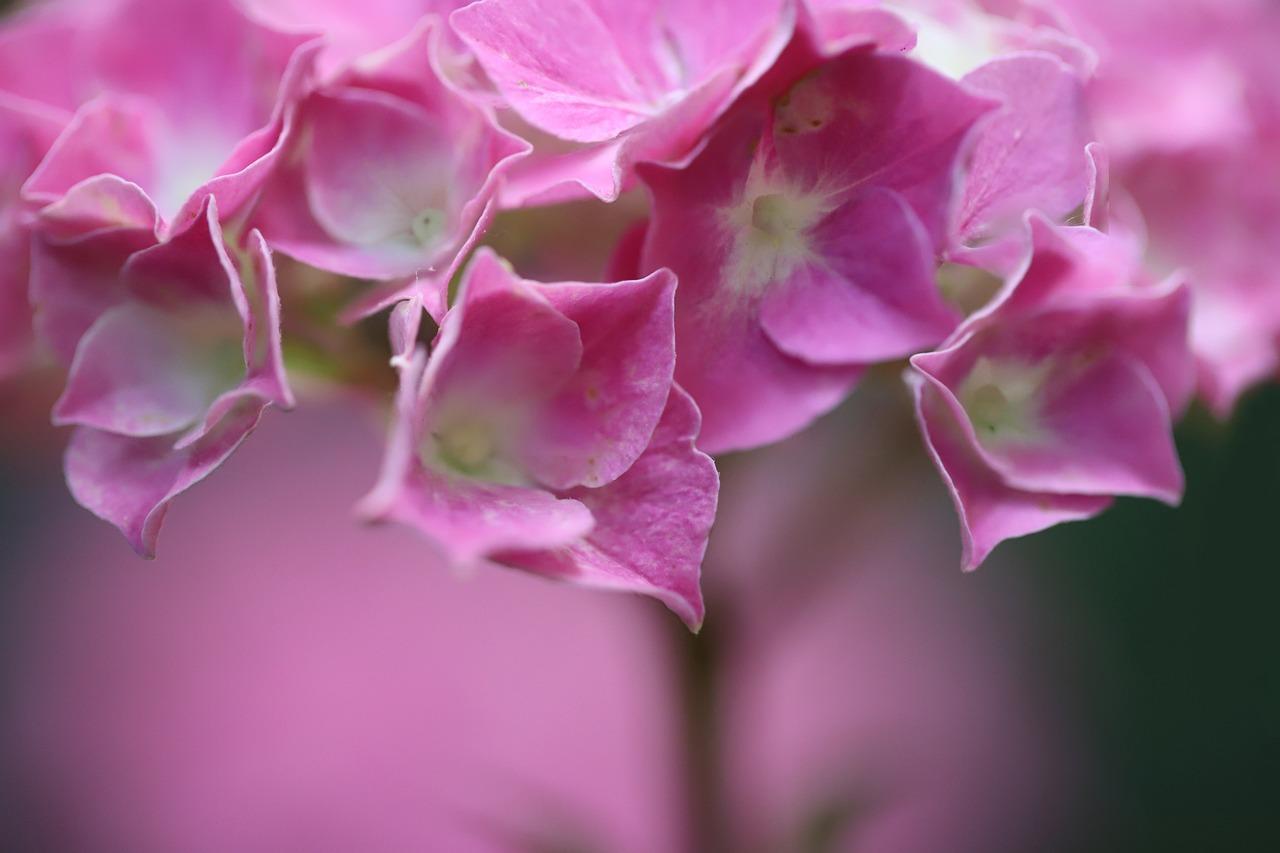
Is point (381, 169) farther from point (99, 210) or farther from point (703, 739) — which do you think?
point (703, 739)

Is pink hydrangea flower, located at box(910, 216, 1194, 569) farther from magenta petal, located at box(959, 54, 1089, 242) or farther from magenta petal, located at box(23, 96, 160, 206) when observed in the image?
magenta petal, located at box(23, 96, 160, 206)

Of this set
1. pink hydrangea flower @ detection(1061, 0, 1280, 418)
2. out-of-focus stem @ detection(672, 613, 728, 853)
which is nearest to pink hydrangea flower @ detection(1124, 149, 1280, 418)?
pink hydrangea flower @ detection(1061, 0, 1280, 418)

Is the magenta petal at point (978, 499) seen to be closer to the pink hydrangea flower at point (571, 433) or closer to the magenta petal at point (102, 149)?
the pink hydrangea flower at point (571, 433)

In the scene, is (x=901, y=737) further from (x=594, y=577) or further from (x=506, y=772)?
(x=594, y=577)

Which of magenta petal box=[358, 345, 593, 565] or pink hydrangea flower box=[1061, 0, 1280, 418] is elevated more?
magenta petal box=[358, 345, 593, 565]

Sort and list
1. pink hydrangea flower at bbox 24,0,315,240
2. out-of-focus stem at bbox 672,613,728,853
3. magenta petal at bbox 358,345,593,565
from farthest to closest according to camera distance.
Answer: out-of-focus stem at bbox 672,613,728,853 < pink hydrangea flower at bbox 24,0,315,240 < magenta petal at bbox 358,345,593,565

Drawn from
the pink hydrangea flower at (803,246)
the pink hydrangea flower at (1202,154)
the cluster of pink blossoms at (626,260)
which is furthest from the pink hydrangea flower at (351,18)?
the pink hydrangea flower at (1202,154)
